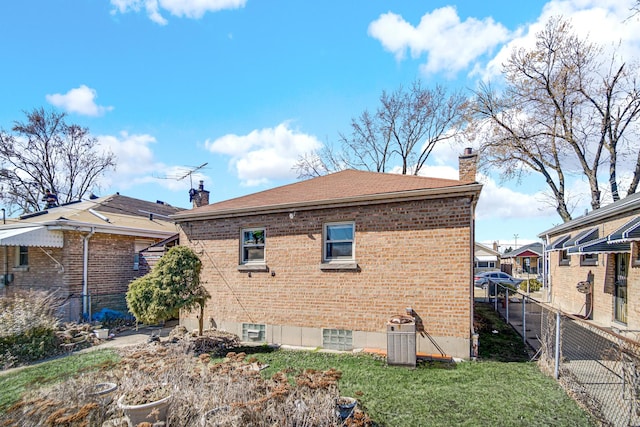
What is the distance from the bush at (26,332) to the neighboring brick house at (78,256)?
2.29 m

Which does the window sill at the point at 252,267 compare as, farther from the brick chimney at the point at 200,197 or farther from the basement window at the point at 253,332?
the brick chimney at the point at 200,197

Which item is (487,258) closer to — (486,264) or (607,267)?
(486,264)

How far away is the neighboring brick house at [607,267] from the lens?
10039 millimetres

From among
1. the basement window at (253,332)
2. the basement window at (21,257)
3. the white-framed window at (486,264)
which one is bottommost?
the white-framed window at (486,264)

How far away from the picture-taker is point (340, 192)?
9891mm

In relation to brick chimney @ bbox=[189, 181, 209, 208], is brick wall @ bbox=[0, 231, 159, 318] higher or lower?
lower

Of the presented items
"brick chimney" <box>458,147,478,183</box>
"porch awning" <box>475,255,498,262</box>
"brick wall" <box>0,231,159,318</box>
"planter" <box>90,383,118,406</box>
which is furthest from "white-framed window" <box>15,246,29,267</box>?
"porch awning" <box>475,255,498,262</box>

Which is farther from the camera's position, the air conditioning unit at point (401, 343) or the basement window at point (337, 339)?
the basement window at point (337, 339)

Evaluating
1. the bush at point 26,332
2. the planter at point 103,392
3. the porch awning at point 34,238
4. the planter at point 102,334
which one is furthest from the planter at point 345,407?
the porch awning at point 34,238

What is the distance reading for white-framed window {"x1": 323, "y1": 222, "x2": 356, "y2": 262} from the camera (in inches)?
372

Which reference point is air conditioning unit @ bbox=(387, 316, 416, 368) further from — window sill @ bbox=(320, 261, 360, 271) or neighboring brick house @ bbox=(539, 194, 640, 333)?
neighboring brick house @ bbox=(539, 194, 640, 333)

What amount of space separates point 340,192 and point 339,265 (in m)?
1.99

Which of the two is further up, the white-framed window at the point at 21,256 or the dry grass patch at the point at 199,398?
the white-framed window at the point at 21,256

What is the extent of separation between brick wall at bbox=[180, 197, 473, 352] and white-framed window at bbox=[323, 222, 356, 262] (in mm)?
166
